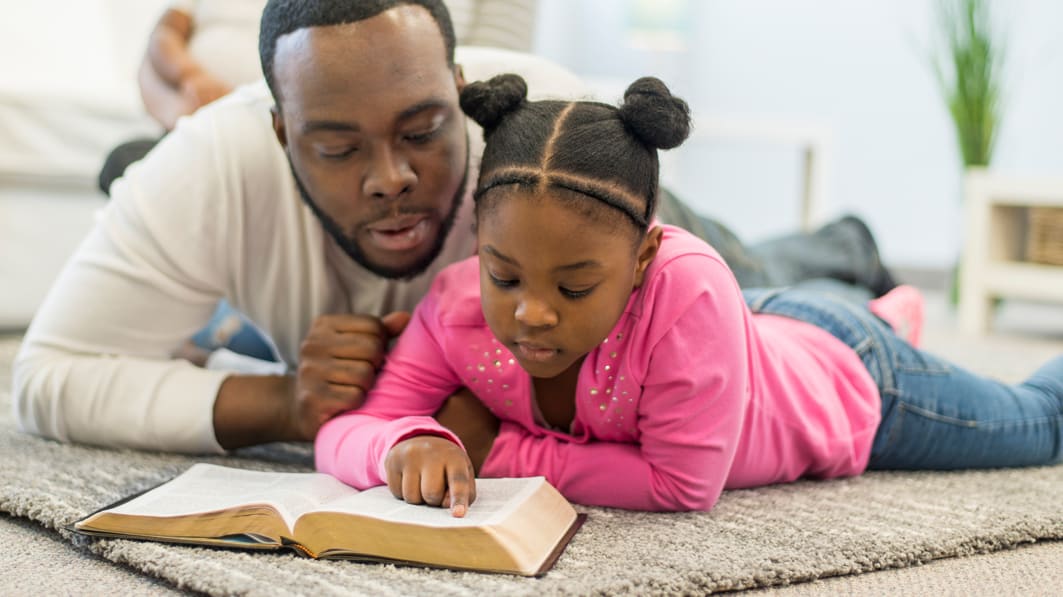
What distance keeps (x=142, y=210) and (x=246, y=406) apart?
0.85 feet

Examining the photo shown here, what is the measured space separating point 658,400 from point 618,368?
50 mm

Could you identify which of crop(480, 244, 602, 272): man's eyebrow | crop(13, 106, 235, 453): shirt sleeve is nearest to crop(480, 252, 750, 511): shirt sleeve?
crop(480, 244, 602, 272): man's eyebrow

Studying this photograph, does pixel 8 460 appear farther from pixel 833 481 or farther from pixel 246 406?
pixel 833 481

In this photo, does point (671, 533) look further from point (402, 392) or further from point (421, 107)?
point (421, 107)

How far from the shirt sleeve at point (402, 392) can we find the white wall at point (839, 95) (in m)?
2.35

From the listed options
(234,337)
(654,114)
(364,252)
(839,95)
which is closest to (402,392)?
(364,252)

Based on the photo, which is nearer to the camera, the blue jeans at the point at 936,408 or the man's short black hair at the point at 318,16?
the man's short black hair at the point at 318,16

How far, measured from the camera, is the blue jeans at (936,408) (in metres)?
1.21

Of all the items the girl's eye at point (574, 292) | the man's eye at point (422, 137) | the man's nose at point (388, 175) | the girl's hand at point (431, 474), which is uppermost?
the man's eye at point (422, 137)

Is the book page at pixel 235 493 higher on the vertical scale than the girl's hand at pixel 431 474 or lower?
lower

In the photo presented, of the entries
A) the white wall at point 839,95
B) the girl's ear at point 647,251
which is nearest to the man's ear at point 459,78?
the girl's ear at point 647,251

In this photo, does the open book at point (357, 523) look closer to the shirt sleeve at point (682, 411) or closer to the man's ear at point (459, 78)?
the shirt sleeve at point (682, 411)

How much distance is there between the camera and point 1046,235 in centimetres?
264

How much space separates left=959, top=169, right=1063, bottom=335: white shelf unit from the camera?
8.58ft
